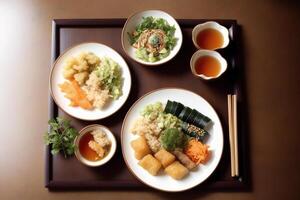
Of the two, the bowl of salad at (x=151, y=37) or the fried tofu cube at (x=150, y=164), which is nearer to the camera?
the fried tofu cube at (x=150, y=164)

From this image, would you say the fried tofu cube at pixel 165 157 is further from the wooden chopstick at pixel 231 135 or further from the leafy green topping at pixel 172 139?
the wooden chopstick at pixel 231 135

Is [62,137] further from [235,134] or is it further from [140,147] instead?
[235,134]

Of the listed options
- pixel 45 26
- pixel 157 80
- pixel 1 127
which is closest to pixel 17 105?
pixel 1 127

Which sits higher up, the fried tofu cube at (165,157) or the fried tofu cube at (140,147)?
the fried tofu cube at (140,147)

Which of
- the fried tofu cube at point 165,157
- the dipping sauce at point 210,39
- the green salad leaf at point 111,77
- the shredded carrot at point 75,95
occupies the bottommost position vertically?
the fried tofu cube at point 165,157

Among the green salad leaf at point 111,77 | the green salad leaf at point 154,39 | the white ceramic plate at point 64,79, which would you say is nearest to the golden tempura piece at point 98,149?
the white ceramic plate at point 64,79

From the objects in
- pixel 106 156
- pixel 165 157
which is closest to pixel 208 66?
pixel 165 157

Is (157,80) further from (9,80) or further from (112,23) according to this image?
(9,80)
